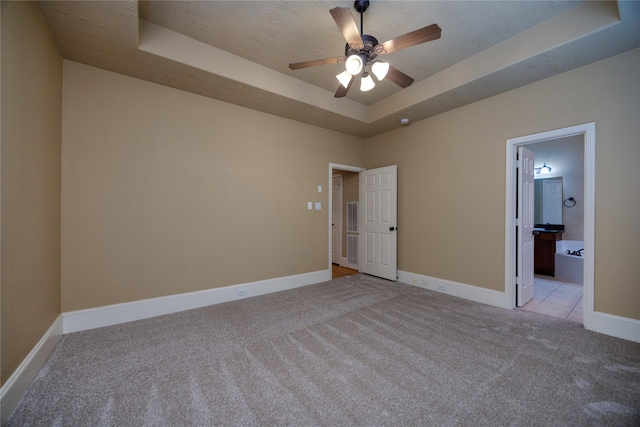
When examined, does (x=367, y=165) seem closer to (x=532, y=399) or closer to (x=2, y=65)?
(x=532, y=399)

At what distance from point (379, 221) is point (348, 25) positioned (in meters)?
3.36

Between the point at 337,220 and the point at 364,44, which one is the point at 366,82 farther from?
the point at 337,220

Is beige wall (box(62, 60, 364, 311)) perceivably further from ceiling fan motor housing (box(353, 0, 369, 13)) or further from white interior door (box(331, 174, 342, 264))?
ceiling fan motor housing (box(353, 0, 369, 13))

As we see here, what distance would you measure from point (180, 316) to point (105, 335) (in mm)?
676

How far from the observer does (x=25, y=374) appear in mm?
1698

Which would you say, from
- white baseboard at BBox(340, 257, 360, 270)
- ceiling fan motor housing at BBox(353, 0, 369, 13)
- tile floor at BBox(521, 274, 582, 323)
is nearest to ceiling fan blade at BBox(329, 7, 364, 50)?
ceiling fan motor housing at BBox(353, 0, 369, 13)

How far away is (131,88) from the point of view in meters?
2.88

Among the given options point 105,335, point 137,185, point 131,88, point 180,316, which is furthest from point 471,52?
point 105,335

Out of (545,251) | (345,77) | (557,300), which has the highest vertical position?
(345,77)

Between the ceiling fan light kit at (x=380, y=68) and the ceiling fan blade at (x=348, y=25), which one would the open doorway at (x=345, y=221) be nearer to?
the ceiling fan light kit at (x=380, y=68)

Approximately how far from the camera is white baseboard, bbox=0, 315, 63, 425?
57.5 inches

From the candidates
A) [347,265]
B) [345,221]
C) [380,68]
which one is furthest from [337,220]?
[380,68]

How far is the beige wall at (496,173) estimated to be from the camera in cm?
242

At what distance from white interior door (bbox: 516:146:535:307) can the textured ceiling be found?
1069mm
